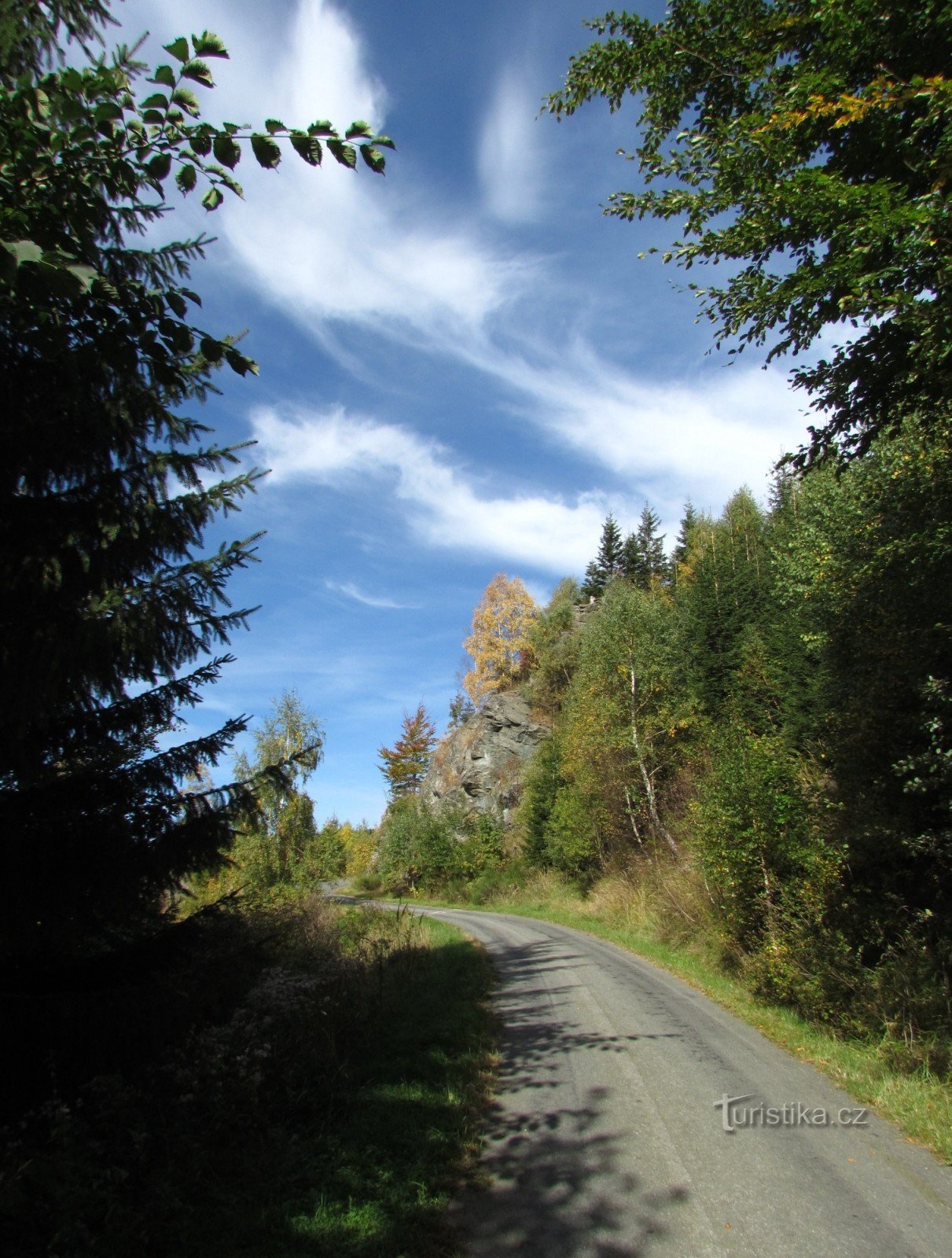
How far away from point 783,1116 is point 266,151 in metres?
8.10

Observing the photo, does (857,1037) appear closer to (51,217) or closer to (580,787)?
(51,217)

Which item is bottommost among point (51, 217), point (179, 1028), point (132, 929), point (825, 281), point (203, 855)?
point (179, 1028)

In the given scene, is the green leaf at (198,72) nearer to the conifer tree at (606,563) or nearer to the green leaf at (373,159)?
the green leaf at (373,159)

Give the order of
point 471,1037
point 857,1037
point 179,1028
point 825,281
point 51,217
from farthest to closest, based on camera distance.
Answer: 1. point 857,1037
2. point 471,1037
3. point 825,281
4. point 179,1028
5. point 51,217

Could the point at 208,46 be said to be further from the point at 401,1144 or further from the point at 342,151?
the point at 401,1144

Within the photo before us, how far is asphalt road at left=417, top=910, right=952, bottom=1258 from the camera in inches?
164

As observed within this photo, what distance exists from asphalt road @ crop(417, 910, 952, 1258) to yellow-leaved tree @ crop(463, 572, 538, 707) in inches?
1998

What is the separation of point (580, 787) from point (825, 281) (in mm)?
25346

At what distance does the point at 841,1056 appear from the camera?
8.20 m

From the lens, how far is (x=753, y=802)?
12.9 meters

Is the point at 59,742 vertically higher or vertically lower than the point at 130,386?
lower

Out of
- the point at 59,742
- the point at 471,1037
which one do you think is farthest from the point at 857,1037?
the point at 59,742

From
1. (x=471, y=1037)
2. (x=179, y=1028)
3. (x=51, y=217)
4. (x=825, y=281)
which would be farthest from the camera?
(x=471, y=1037)

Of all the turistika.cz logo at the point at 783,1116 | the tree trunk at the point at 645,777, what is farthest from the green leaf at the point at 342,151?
the tree trunk at the point at 645,777
